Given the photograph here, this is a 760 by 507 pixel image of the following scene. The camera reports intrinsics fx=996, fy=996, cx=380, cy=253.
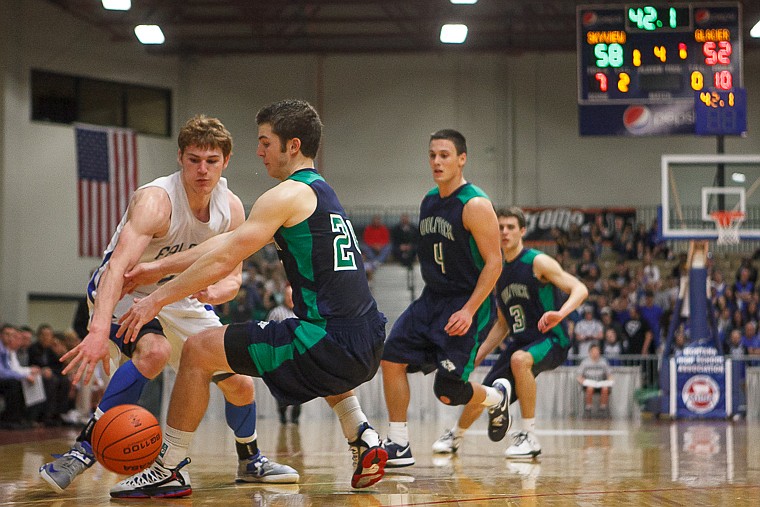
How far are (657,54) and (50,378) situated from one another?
9173 mm

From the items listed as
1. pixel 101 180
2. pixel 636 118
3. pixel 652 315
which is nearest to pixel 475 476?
pixel 636 118

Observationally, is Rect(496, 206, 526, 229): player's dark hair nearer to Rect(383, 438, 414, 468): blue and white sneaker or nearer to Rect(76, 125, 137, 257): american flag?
Rect(383, 438, 414, 468): blue and white sneaker

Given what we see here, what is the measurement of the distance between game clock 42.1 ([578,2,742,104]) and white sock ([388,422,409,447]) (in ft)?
28.8

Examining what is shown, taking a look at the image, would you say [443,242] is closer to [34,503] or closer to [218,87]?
[34,503]

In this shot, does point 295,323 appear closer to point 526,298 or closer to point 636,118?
point 526,298

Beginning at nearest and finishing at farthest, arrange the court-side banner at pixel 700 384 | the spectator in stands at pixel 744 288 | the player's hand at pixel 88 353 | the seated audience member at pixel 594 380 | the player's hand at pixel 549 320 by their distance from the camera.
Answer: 1. the player's hand at pixel 88 353
2. the player's hand at pixel 549 320
3. the court-side banner at pixel 700 384
4. the seated audience member at pixel 594 380
5. the spectator in stands at pixel 744 288

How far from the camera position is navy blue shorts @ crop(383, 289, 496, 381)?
6.12 metres

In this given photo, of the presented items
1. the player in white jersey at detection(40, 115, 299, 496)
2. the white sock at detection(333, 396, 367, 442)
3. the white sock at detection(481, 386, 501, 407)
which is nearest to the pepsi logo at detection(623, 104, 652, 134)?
the white sock at detection(481, 386, 501, 407)

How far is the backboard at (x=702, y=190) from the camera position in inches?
563

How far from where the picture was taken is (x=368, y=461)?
4.65 meters

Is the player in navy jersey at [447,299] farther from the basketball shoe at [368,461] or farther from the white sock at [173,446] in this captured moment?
the white sock at [173,446]

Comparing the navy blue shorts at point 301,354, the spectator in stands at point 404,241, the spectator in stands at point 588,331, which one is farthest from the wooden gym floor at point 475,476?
the spectator in stands at point 404,241

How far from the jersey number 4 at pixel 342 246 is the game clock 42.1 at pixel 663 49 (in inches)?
396

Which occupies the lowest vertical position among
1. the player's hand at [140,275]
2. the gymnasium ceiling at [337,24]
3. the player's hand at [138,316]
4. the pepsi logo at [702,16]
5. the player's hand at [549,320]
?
the player's hand at [549,320]
